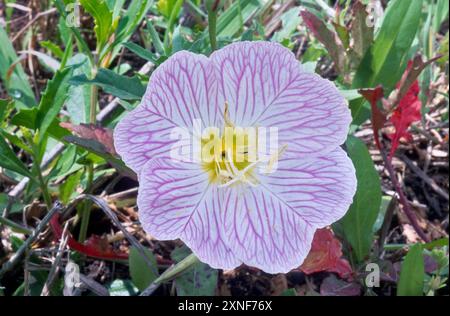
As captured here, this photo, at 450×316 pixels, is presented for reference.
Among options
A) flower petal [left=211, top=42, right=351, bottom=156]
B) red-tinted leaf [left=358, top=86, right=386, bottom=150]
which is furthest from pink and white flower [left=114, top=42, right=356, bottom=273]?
red-tinted leaf [left=358, top=86, right=386, bottom=150]

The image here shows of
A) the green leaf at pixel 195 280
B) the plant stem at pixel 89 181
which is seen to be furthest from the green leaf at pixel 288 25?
the green leaf at pixel 195 280

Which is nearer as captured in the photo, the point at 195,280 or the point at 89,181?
the point at 195,280

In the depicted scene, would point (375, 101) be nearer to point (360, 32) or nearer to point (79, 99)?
point (360, 32)

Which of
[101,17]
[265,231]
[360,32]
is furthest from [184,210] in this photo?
[360,32]

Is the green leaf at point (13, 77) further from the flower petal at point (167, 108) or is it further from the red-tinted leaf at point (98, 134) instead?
the flower petal at point (167, 108)

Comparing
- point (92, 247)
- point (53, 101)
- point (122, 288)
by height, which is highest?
point (53, 101)

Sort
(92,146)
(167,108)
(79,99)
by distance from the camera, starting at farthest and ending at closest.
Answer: (79,99) < (92,146) < (167,108)

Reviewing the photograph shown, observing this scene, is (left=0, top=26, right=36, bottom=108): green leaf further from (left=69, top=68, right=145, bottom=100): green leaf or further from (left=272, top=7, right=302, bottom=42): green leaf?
(left=272, top=7, right=302, bottom=42): green leaf

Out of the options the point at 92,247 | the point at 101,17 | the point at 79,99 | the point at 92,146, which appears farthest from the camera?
the point at 79,99
